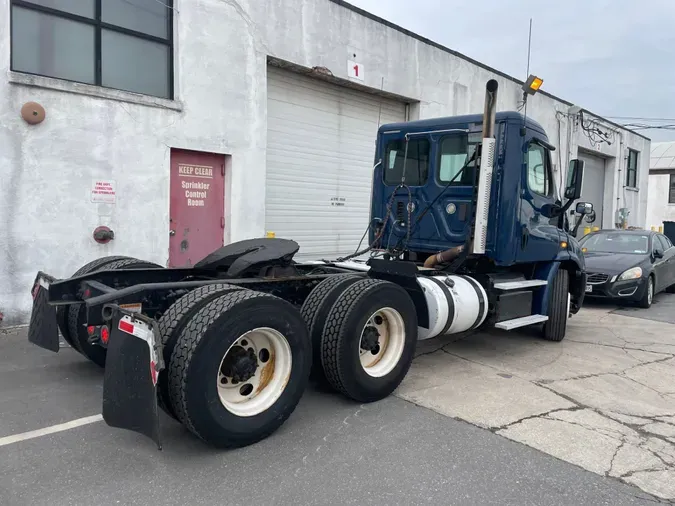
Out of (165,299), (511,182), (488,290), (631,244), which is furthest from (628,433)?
(631,244)

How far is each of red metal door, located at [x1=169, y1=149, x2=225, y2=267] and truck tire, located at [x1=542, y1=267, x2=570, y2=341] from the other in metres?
5.41

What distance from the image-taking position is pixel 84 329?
16.5ft

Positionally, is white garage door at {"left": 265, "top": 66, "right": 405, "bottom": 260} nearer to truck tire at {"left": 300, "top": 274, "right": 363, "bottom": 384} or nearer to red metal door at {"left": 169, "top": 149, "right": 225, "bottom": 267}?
red metal door at {"left": 169, "top": 149, "right": 225, "bottom": 267}

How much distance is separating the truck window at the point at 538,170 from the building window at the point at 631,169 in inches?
796

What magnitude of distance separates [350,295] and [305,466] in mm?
1532

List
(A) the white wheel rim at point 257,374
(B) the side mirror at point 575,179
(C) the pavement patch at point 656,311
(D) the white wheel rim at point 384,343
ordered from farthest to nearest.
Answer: (C) the pavement patch at point 656,311 → (B) the side mirror at point 575,179 → (D) the white wheel rim at point 384,343 → (A) the white wheel rim at point 257,374

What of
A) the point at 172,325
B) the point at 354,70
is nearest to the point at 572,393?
the point at 172,325

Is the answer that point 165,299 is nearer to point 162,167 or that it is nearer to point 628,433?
point 628,433

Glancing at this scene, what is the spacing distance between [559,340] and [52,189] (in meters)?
7.11

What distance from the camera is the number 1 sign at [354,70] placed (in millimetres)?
11289

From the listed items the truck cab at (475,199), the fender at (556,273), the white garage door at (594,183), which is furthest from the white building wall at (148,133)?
the white garage door at (594,183)

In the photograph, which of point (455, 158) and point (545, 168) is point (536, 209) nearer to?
point (545, 168)

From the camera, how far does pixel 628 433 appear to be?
429 centimetres

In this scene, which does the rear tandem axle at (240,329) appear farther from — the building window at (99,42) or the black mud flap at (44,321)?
the building window at (99,42)
